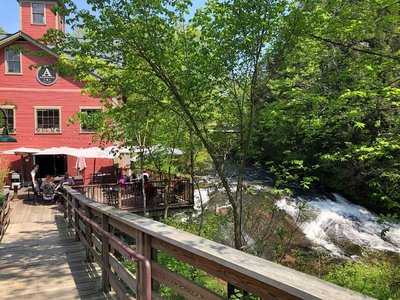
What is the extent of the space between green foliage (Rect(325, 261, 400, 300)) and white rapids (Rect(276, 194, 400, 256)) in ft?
9.78

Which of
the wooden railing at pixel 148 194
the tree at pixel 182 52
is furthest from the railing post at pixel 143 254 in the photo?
the wooden railing at pixel 148 194

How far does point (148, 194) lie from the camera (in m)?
14.7

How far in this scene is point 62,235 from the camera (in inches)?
374

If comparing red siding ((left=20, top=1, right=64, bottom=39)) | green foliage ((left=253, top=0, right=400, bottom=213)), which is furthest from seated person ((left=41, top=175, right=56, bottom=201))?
red siding ((left=20, top=1, right=64, bottom=39))

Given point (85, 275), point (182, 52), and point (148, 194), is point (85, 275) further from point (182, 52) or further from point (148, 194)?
point (148, 194)

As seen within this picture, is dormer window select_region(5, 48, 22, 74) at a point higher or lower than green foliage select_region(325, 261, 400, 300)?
higher

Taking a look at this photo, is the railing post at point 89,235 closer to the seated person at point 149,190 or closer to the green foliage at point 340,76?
the green foliage at point 340,76

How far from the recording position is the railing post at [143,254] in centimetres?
331

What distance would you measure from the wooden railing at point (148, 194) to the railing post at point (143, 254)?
10.4 m

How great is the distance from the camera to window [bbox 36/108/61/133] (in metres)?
22.2

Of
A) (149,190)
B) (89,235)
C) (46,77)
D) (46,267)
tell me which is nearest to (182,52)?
(89,235)

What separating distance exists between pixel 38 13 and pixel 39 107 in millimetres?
6507

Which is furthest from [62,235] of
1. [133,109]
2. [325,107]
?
[325,107]

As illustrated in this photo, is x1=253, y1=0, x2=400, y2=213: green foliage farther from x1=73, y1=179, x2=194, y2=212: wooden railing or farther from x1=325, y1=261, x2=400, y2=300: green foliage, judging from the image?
x1=73, y1=179, x2=194, y2=212: wooden railing
